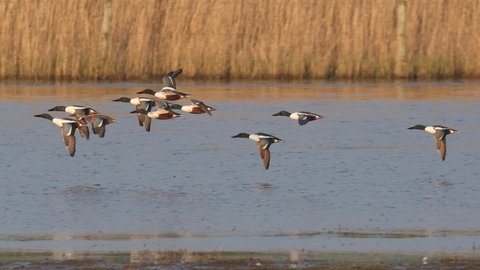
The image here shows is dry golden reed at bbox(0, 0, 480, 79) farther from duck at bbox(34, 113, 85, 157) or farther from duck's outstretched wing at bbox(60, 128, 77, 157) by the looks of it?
duck's outstretched wing at bbox(60, 128, 77, 157)

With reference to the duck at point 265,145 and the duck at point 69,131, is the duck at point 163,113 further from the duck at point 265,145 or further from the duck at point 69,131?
the duck at point 265,145

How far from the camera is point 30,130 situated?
59.6 feet

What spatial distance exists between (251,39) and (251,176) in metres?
10.3

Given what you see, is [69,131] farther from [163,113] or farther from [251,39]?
[251,39]

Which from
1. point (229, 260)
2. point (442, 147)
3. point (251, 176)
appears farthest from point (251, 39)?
point (229, 260)

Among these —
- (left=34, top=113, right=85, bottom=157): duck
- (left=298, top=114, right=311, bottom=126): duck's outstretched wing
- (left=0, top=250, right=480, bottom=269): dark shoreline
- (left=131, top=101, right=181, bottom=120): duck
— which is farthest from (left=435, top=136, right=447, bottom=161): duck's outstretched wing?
(left=0, top=250, right=480, bottom=269): dark shoreline

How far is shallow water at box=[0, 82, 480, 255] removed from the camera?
10.4m

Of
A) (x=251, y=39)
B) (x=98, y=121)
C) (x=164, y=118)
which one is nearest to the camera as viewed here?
(x=98, y=121)

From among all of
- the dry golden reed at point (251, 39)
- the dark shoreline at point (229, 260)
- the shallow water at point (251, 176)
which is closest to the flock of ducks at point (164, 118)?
the shallow water at point (251, 176)

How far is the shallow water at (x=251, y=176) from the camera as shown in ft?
34.2

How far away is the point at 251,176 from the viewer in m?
13.9

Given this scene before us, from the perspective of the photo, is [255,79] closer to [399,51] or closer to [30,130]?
[399,51]

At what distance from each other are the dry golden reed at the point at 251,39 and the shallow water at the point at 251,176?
1524 millimetres

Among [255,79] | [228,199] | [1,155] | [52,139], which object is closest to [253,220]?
[228,199]
